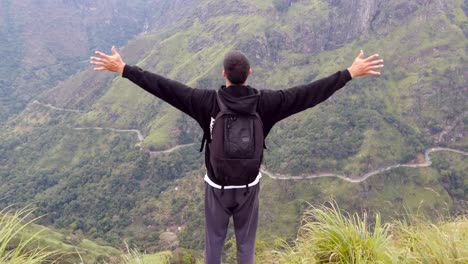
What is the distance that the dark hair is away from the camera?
177 inches

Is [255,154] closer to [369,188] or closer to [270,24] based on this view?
[369,188]

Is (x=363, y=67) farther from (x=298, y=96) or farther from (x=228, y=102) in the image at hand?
(x=228, y=102)

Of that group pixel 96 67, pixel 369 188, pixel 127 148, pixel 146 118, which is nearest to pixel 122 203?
pixel 127 148

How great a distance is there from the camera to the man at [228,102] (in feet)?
15.2

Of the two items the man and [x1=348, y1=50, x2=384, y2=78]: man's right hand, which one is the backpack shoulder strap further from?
[x1=348, y1=50, x2=384, y2=78]: man's right hand

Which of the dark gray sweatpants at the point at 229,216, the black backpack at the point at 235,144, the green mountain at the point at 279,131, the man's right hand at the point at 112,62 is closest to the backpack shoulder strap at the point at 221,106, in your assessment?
the black backpack at the point at 235,144

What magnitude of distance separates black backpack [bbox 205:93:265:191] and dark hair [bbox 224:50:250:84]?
33cm

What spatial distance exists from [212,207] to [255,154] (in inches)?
37.9

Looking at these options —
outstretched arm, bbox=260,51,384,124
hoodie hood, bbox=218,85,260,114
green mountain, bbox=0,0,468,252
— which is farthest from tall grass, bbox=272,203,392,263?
green mountain, bbox=0,0,468,252

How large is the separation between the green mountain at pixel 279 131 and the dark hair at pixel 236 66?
52.2 m

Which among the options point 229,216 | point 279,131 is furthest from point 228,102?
point 279,131

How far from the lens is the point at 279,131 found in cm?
10925

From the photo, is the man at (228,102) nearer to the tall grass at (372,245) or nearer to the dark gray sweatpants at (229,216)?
the dark gray sweatpants at (229,216)

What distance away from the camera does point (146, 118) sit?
128 meters
